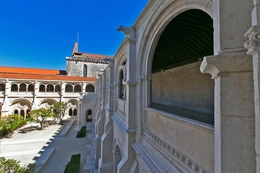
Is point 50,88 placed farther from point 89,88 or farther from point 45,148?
point 45,148

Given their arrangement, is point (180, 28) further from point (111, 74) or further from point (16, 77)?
point (16, 77)

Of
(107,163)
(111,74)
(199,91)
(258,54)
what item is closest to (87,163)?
(107,163)

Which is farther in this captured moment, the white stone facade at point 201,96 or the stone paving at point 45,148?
the stone paving at point 45,148

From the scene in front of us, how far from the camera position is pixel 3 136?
57.6 feet

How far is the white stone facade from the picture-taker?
1.41 meters

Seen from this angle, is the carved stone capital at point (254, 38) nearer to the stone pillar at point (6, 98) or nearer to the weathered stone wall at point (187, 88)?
the weathered stone wall at point (187, 88)

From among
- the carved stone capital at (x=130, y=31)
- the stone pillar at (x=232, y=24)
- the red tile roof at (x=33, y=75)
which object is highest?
the red tile roof at (x=33, y=75)

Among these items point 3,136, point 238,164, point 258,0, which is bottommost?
point 3,136

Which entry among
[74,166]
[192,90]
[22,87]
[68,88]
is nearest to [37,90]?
[22,87]

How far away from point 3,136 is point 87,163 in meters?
15.4

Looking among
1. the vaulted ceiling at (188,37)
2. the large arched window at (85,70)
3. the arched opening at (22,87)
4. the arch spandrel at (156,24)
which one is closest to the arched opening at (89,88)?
the large arched window at (85,70)

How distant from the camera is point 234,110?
4.87 ft

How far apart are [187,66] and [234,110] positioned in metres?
5.63

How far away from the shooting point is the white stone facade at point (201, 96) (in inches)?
55.4
